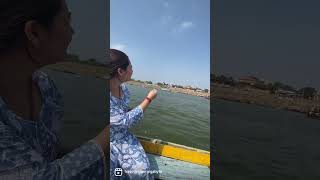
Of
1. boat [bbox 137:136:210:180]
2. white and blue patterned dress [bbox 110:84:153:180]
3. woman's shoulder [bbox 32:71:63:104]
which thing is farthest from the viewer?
boat [bbox 137:136:210:180]

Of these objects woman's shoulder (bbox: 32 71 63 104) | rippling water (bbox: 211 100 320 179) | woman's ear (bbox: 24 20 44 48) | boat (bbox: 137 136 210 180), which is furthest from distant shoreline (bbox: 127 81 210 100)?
rippling water (bbox: 211 100 320 179)

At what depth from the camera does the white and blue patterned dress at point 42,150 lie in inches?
17.9

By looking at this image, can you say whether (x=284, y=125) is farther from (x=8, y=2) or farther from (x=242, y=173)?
(x=8, y=2)

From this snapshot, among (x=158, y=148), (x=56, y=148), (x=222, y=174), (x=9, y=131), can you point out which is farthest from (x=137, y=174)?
(x=222, y=174)

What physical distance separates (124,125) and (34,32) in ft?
3.13

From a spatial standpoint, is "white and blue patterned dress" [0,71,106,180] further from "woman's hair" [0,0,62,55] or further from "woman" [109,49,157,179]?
"woman" [109,49,157,179]

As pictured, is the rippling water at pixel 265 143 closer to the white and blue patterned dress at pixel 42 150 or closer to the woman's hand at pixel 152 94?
the woman's hand at pixel 152 94

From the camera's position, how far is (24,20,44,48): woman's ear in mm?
521

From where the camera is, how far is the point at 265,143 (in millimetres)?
10391

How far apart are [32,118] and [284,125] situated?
541 inches

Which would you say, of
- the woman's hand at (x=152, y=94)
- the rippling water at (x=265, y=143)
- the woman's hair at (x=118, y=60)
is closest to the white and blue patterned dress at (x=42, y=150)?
the woman's hair at (x=118, y=60)

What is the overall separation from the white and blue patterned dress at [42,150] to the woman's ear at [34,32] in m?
0.09

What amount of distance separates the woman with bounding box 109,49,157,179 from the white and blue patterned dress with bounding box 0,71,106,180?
0.75 meters

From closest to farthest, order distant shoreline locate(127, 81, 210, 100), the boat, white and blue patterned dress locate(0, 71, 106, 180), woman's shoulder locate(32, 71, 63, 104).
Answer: white and blue patterned dress locate(0, 71, 106, 180)
woman's shoulder locate(32, 71, 63, 104)
distant shoreline locate(127, 81, 210, 100)
the boat
